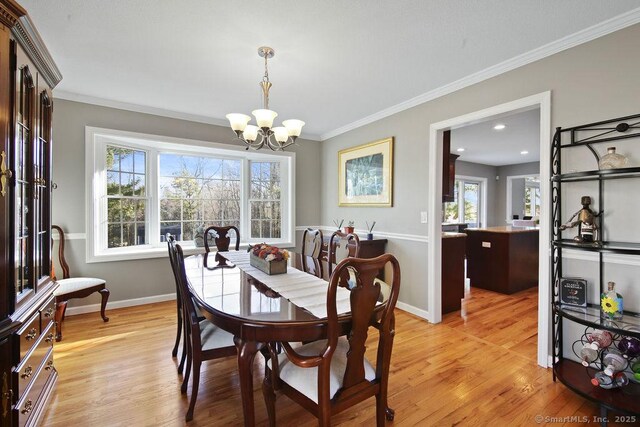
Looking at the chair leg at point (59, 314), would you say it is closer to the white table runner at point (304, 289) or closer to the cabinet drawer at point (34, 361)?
the cabinet drawer at point (34, 361)

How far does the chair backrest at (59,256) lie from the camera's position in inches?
124

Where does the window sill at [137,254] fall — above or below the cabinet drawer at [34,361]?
above

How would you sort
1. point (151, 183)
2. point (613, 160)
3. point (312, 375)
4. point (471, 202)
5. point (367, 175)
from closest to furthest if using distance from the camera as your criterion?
point (312, 375), point (613, 160), point (151, 183), point (367, 175), point (471, 202)

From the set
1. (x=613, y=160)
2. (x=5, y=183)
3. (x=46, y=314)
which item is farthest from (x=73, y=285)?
(x=613, y=160)

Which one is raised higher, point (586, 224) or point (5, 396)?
point (586, 224)

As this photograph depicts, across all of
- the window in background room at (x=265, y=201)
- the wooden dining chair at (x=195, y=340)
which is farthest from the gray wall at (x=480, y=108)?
the wooden dining chair at (x=195, y=340)

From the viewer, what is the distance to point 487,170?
7.99 metres

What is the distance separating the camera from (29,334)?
1.56m

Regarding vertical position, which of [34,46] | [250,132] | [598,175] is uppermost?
[34,46]

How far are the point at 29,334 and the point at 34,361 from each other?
207 mm

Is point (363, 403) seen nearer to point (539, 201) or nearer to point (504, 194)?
point (539, 201)

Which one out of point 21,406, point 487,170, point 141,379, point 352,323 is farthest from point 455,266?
point 487,170

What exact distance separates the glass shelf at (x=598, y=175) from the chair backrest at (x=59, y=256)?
4.64 meters

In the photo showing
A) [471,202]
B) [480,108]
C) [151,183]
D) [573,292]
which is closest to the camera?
[573,292]
